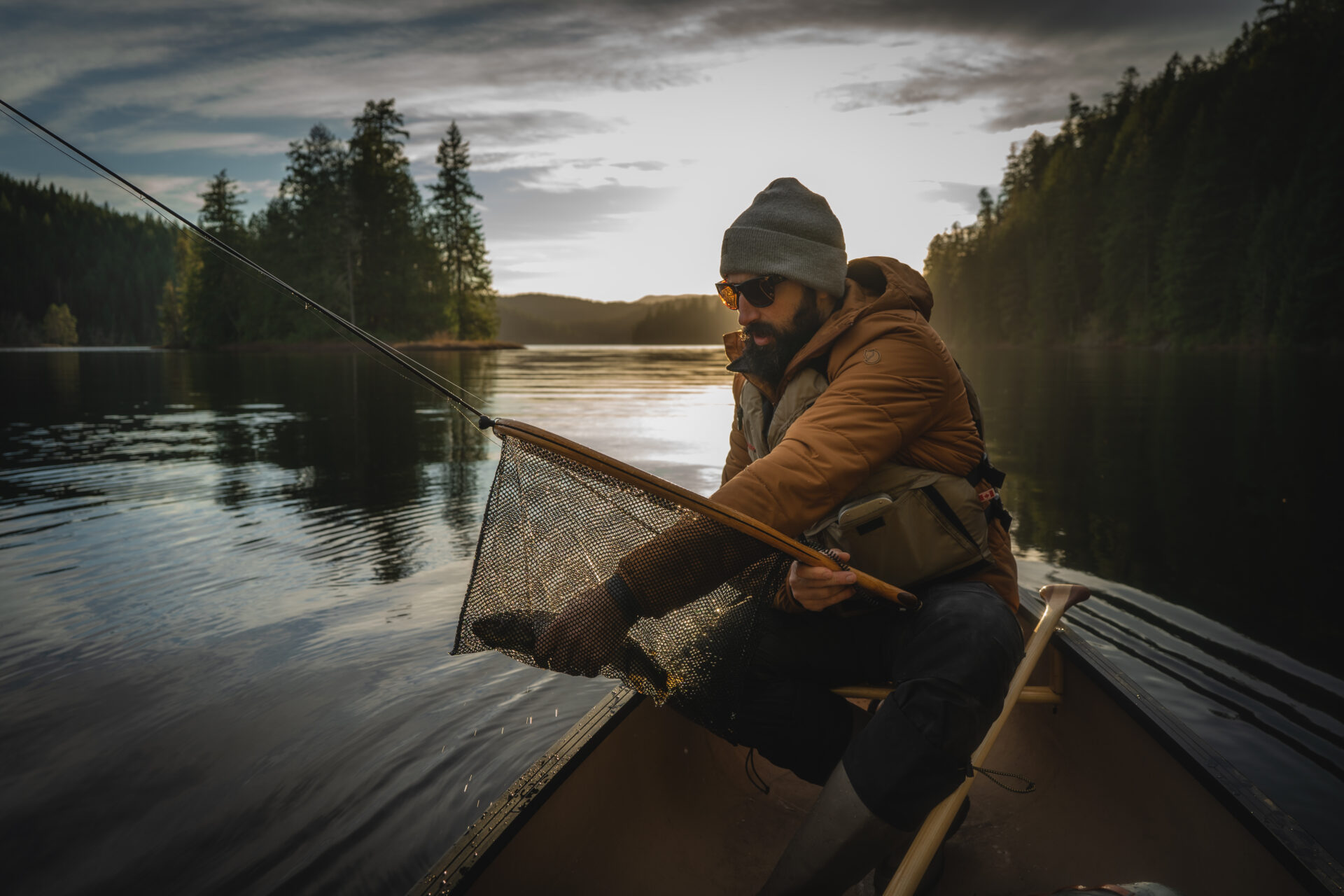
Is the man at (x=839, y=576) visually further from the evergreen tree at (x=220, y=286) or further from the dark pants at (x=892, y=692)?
the evergreen tree at (x=220, y=286)

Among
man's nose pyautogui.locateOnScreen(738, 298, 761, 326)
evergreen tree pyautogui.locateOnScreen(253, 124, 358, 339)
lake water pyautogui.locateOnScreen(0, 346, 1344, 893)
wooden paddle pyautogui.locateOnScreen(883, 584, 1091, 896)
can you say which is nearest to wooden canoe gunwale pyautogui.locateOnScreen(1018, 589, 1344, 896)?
wooden paddle pyautogui.locateOnScreen(883, 584, 1091, 896)

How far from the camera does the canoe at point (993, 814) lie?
196 centimetres

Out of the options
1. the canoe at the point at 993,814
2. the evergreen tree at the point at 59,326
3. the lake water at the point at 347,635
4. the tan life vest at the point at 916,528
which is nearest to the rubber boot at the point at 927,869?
the canoe at the point at 993,814

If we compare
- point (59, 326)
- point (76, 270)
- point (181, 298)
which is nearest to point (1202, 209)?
point (181, 298)

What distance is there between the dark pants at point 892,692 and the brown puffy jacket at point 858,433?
30 cm

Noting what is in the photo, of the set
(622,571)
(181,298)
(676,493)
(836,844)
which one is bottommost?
(836,844)

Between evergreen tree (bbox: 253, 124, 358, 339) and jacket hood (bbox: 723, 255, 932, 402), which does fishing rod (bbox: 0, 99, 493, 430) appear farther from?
evergreen tree (bbox: 253, 124, 358, 339)

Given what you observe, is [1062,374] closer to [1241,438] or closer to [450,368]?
[1241,438]

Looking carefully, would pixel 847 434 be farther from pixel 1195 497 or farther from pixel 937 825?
pixel 1195 497

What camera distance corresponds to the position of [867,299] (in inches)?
96.5

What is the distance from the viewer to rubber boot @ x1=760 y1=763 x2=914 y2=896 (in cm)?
184

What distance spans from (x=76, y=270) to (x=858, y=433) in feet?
564

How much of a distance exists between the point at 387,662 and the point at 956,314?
96.1 m

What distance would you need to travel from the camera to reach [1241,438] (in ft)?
43.2
